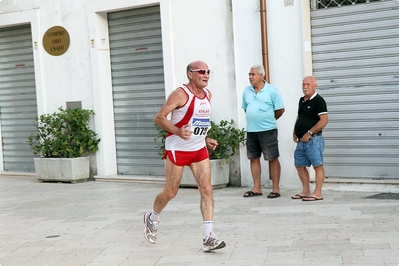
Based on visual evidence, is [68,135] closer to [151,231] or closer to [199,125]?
[151,231]

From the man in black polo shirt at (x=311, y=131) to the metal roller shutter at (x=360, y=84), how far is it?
1.11 meters

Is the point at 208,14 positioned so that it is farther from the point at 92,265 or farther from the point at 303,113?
the point at 92,265

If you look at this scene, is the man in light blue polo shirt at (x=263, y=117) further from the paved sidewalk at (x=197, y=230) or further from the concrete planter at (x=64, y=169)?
the concrete planter at (x=64, y=169)

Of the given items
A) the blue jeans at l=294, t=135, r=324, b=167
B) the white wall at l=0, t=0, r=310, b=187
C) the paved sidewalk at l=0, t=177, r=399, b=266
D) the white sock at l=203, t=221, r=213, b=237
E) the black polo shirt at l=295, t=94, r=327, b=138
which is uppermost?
the white wall at l=0, t=0, r=310, b=187

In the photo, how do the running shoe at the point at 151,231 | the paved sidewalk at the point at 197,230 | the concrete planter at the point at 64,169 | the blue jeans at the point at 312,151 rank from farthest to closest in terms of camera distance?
the concrete planter at the point at 64,169, the blue jeans at the point at 312,151, the running shoe at the point at 151,231, the paved sidewalk at the point at 197,230

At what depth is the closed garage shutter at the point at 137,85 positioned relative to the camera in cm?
1312

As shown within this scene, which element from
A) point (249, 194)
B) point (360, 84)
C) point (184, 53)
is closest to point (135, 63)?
point (184, 53)

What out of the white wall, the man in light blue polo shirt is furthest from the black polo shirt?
the white wall

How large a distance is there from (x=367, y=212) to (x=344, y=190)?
1.88m

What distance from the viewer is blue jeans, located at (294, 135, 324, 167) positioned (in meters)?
9.92

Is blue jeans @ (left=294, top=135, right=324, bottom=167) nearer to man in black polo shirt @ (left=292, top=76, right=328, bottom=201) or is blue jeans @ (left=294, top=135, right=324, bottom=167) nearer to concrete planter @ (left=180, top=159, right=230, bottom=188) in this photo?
man in black polo shirt @ (left=292, top=76, right=328, bottom=201)

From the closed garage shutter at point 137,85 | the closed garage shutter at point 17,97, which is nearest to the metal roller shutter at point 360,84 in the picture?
the closed garage shutter at point 137,85

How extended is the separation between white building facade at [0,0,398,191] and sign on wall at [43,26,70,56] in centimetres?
10

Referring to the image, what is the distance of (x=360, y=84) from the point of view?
1080 centimetres
